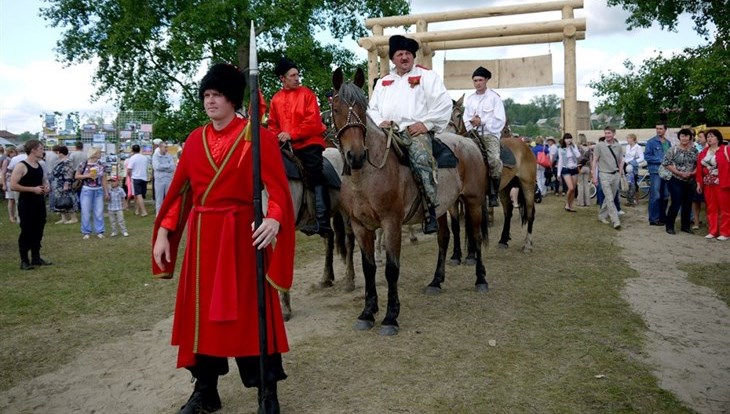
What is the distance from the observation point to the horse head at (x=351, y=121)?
527 cm

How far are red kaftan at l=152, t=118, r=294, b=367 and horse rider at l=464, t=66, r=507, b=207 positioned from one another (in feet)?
17.1

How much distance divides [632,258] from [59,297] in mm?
8656

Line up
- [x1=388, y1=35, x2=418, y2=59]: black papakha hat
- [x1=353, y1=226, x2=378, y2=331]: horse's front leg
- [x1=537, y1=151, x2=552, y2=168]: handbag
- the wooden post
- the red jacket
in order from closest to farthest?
[x1=353, y1=226, x2=378, y2=331]: horse's front leg < [x1=388, y1=35, x2=418, y2=59]: black papakha hat < the red jacket < the wooden post < [x1=537, y1=151, x2=552, y2=168]: handbag

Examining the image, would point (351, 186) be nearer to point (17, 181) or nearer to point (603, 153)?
point (17, 181)

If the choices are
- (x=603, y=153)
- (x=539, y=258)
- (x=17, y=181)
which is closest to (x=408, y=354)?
(x=539, y=258)

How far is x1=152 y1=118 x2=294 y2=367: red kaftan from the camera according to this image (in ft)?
11.8

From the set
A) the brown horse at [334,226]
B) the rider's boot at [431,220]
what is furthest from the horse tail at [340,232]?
the rider's boot at [431,220]

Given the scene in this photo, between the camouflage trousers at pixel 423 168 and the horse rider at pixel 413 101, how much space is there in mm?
47

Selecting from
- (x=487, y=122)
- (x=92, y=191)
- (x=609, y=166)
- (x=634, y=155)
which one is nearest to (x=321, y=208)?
(x=487, y=122)

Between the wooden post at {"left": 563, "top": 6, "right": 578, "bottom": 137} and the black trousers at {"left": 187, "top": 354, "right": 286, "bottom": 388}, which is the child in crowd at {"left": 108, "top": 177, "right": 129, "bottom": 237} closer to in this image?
the black trousers at {"left": 187, "top": 354, "right": 286, "bottom": 388}

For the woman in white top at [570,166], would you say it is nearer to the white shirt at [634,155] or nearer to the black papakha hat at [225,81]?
the white shirt at [634,155]

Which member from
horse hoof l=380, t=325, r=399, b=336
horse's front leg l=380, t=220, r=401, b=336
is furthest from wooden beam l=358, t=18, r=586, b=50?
horse hoof l=380, t=325, r=399, b=336

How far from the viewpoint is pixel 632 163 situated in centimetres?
1727

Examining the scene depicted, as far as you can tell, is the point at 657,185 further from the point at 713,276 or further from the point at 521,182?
the point at 713,276
